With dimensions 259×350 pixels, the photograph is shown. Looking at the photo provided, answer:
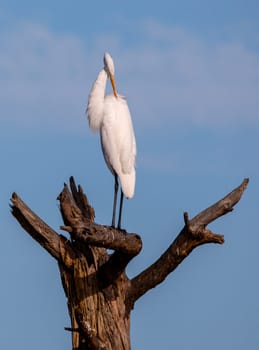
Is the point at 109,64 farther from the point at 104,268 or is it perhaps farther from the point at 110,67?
the point at 104,268

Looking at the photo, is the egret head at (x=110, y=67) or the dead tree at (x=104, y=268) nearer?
the dead tree at (x=104, y=268)

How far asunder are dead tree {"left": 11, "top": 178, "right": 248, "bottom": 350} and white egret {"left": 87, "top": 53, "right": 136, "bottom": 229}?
1.48 metres

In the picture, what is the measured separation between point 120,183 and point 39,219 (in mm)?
2664

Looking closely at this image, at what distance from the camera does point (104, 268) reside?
11836 millimetres

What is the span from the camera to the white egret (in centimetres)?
1385

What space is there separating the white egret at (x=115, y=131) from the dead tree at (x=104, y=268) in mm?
1482

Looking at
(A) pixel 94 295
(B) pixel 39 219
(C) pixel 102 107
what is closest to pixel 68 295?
(A) pixel 94 295

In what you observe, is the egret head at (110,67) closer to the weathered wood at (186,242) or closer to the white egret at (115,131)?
the white egret at (115,131)

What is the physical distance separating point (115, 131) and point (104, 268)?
2.74 meters

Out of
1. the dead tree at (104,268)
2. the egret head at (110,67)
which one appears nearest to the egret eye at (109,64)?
the egret head at (110,67)

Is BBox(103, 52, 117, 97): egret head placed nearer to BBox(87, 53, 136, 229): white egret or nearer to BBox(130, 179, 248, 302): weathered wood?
BBox(87, 53, 136, 229): white egret

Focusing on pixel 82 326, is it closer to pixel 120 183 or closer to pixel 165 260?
pixel 165 260

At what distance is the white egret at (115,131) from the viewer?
13.9 m

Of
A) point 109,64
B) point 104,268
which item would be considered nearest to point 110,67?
point 109,64
